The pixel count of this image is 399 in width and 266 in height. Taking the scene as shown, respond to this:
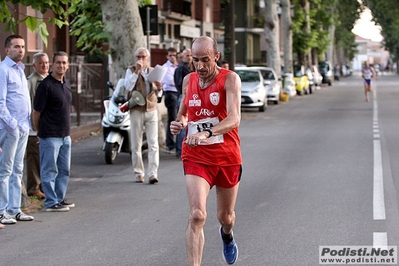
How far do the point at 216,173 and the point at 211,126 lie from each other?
14.0 inches

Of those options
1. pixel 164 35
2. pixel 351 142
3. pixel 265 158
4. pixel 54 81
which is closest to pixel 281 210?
pixel 54 81

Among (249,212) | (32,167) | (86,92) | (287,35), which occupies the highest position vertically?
(287,35)

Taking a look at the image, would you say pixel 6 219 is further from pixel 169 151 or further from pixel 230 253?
pixel 169 151

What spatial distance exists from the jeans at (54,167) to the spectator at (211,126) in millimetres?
3662

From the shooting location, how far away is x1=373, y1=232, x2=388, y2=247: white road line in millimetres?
8105

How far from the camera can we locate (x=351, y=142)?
18.5 metres

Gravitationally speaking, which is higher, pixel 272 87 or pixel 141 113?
pixel 141 113

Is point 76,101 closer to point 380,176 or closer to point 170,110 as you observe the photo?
point 170,110

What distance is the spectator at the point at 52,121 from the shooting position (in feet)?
33.6

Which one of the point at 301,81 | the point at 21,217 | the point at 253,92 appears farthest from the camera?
the point at 301,81

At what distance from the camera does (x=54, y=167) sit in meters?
10.3

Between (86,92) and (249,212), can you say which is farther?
(86,92)

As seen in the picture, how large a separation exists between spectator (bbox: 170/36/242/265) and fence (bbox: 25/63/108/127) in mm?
13368

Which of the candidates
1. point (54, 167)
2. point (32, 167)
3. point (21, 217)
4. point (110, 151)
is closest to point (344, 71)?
point (110, 151)
